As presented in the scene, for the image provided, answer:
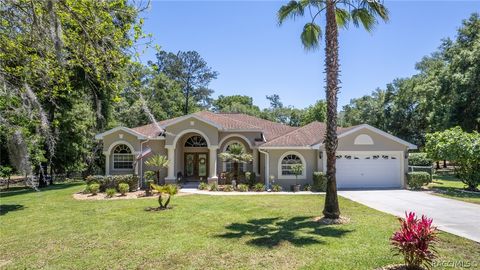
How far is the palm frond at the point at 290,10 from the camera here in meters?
14.4

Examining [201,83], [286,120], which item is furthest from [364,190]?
[286,120]

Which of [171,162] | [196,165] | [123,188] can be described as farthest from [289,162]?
[123,188]

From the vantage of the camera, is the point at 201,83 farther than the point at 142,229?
Yes

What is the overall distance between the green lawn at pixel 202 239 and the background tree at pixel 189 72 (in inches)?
1760

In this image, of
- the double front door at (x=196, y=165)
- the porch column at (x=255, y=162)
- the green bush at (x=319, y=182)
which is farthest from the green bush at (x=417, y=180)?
the double front door at (x=196, y=165)

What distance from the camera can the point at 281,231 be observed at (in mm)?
10961

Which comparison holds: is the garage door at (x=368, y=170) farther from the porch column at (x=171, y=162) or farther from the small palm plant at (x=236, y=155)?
the porch column at (x=171, y=162)

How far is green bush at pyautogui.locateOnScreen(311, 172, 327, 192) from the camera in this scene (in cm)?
2217

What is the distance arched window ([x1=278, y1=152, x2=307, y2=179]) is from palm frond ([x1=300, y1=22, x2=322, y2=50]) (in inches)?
378

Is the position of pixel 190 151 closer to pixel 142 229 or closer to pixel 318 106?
pixel 142 229

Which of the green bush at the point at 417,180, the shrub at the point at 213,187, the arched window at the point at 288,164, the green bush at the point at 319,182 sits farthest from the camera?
the arched window at the point at 288,164

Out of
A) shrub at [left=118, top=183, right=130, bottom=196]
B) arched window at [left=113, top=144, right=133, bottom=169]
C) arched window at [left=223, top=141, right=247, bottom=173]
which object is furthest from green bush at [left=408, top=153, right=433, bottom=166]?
shrub at [left=118, top=183, right=130, bottom=196]

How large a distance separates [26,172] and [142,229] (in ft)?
19.6

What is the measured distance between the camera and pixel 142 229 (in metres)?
11.7
